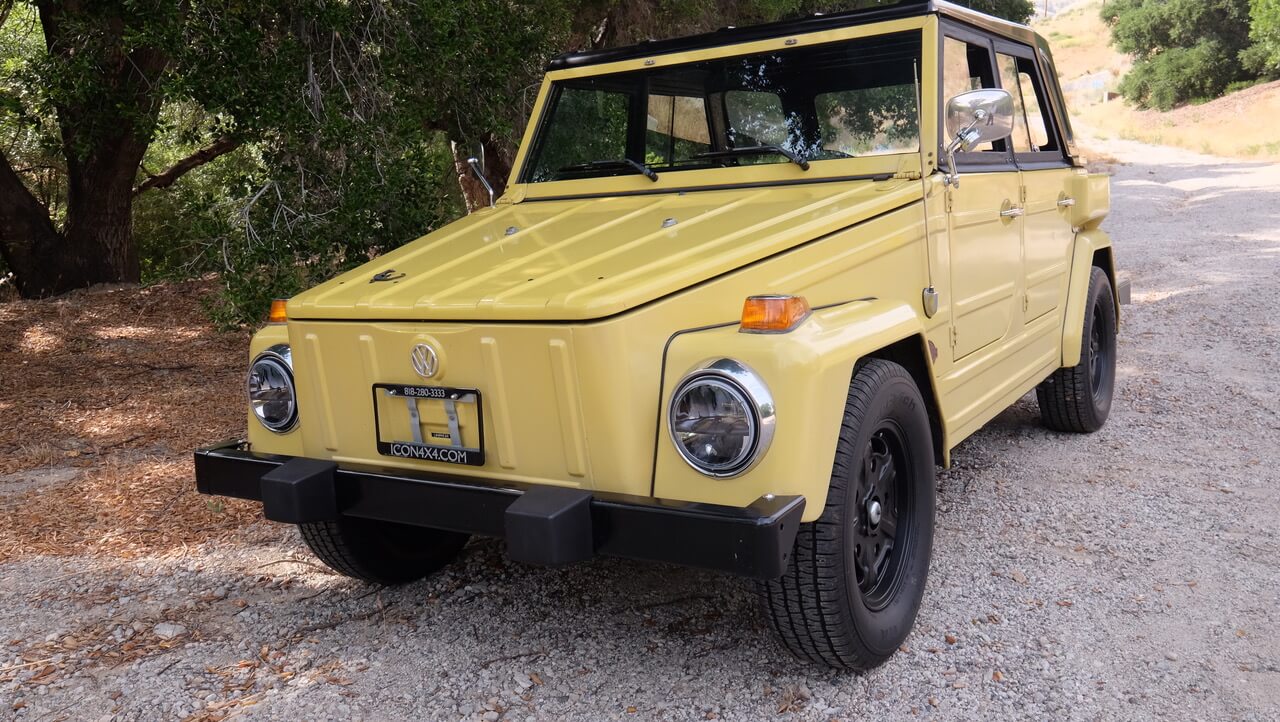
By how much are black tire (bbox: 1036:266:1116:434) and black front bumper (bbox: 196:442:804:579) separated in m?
3.29

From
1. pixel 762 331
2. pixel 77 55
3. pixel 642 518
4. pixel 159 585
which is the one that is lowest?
pixel 159 585

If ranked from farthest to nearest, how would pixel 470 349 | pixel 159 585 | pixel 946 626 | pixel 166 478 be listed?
pixel 166 478, pixel 159 585, pixel 946 626, pixel 470 349

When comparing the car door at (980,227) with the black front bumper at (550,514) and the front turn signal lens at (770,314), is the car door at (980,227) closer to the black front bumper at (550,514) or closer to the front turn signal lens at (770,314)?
the front turn signal lens at (770,314)

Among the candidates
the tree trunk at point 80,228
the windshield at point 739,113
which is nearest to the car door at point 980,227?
the windshield at point 739,113

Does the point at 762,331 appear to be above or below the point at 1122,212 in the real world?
above

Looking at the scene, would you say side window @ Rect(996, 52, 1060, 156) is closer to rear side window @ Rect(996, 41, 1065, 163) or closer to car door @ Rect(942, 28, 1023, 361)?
rear side window @ Rect(996, 41, 1065, 163)

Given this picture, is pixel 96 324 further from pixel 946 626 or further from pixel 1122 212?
pixel 1122 212

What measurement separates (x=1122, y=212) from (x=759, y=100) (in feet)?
44.6

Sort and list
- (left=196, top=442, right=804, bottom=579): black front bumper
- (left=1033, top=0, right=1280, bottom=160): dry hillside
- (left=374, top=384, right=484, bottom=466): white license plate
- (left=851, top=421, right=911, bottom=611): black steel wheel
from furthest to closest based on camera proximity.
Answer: (left=1033, top=0, right=1280, bottom=160): dry hillside, (left=851, top=421, right=911, bottom=611): black steel wheel, (left=374, top=384, right=484, bottom=466): white license plate, (left=196, top=442, right=804, bottom=579): black front bumper

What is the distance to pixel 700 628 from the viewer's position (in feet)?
11.1

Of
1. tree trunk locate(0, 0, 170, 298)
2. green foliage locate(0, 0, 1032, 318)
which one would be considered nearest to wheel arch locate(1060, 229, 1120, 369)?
green foliage locate(0, 0, 1032, 318)

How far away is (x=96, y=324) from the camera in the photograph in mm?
8891

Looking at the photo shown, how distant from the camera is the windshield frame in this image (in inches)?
145

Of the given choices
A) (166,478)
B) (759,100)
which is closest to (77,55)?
(166,478)
